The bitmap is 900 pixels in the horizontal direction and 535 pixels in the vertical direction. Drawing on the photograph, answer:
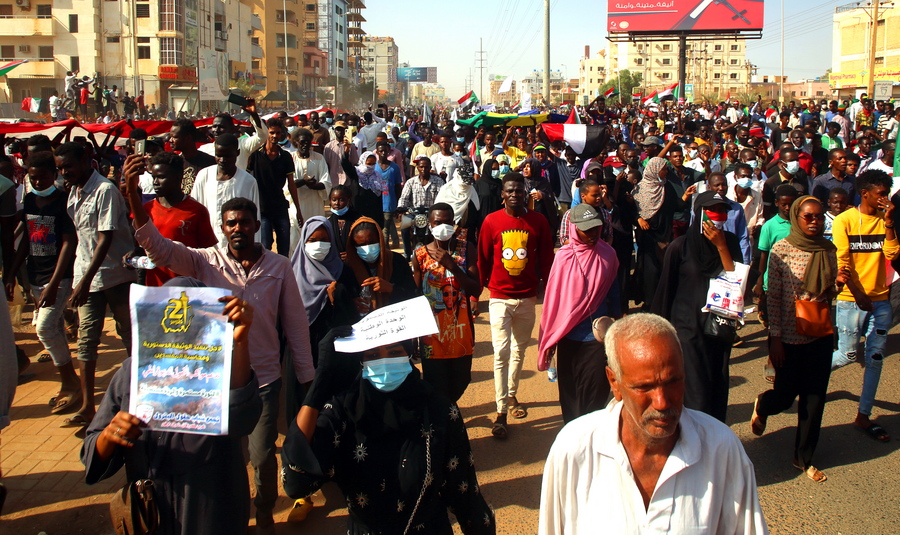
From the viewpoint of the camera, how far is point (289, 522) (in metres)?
4.05

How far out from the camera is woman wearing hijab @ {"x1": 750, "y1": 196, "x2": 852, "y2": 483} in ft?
14.9

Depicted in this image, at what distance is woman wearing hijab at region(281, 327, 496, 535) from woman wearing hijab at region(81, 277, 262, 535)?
10.2 inches

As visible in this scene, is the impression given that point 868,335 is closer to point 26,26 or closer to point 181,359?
point 181,359

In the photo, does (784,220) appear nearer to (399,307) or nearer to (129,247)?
(399,307)

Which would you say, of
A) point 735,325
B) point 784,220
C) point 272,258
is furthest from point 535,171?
point 272,258

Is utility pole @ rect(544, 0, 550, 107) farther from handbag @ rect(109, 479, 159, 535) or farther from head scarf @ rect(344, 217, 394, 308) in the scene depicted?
handbag @ rect(109, 479, 159, 535)

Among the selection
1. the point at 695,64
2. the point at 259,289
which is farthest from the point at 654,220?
the point at 695,64

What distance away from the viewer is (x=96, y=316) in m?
5.14

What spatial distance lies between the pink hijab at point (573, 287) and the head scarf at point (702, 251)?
50cm

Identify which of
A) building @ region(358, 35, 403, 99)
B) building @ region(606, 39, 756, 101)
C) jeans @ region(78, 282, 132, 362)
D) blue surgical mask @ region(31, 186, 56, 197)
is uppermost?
building @ region(358, 35, 403, 99)

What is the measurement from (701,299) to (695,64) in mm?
113606

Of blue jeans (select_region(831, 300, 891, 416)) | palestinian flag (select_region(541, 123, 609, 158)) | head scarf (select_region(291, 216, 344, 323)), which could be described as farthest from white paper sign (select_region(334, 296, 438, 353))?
palestinian flag (select_region(541, 123, 609, 158))

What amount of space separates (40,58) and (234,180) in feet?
183

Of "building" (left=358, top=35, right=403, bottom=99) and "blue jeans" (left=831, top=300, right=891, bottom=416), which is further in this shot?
"building" (left=358, top=35, right=403, bottom=99)
